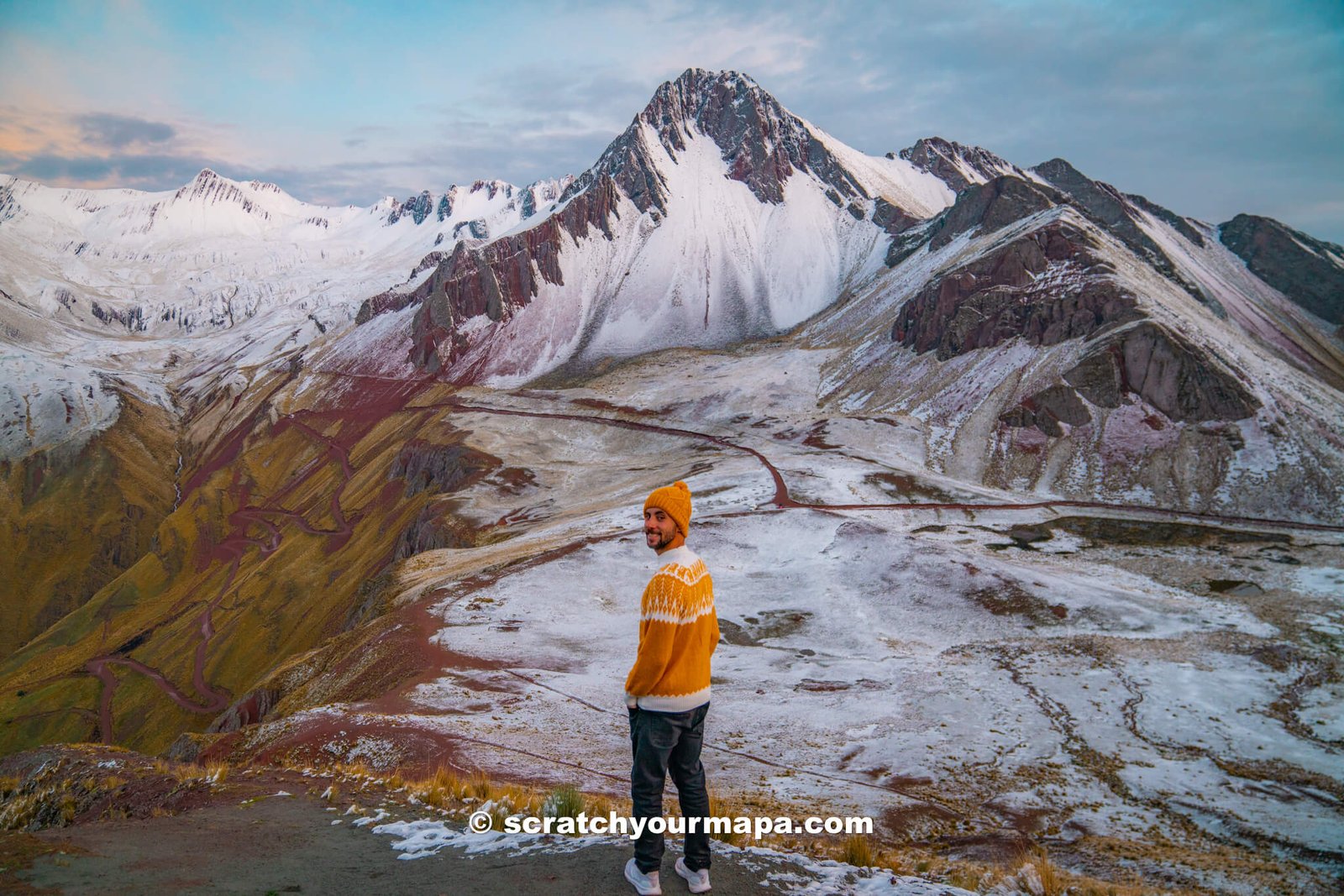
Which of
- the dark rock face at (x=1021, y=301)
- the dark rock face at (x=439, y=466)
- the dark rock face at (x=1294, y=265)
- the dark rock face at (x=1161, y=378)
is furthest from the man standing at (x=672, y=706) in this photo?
the dark rock face at (x=1294, y=265)

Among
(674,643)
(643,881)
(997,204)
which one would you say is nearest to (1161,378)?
(997,204)

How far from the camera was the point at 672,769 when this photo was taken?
342 inches

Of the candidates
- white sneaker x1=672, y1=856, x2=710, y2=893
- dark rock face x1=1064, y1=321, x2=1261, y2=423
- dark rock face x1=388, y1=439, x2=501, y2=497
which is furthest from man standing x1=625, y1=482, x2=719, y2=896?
dark rock face x1=1064, y1=321, x2=1261, y2=423

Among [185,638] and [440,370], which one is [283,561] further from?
[440,370]

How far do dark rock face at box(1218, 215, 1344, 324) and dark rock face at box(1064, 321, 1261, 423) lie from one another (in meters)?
118

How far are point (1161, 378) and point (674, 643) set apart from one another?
108081mm

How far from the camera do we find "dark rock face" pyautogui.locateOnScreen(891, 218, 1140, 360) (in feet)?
357

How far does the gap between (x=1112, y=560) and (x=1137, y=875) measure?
44.1 metres

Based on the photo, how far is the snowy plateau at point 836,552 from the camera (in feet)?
65.6

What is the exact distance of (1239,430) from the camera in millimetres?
87312

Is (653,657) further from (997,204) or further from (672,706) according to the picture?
(997,204)

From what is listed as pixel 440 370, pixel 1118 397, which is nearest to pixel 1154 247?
pixel 1118 397

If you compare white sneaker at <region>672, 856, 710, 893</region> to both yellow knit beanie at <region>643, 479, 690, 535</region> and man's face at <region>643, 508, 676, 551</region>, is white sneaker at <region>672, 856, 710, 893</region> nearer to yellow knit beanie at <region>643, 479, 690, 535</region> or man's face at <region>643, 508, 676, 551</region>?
man's face at <region>643, 508, 676, 551</region>

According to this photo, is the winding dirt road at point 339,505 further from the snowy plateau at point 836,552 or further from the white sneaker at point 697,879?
the white sneaker at point 697,879
